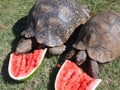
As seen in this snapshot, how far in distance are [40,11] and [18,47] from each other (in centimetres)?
84

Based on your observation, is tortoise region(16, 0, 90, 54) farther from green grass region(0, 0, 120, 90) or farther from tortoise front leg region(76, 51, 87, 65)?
tortoise front leg region(76, 51, 87, 65)

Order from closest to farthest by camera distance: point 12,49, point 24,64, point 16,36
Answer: point 24,64 → point 12,49 → point 16,36

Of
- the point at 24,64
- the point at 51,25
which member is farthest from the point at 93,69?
the point at 24,64

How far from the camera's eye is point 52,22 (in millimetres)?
6656

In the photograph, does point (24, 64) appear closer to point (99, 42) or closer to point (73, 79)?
point (73, 79)

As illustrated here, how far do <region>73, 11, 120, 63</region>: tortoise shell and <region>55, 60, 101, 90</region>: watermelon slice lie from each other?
373mm

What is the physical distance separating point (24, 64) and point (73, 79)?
1.05 meters

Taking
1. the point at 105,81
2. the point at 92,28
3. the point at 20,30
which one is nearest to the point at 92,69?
the point at 105,81

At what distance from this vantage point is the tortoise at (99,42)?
6.22 meters

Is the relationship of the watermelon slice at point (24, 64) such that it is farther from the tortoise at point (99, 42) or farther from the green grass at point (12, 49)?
the tortoise at point (99, 42)

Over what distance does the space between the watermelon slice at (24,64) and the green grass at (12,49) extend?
0.53 feet

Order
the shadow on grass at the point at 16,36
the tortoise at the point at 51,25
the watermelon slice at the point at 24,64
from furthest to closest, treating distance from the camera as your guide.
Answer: the tortoise at the point at 51,25 < the shadow on grass at the point at 16,36 < the watermelon slice at the point at 24,64

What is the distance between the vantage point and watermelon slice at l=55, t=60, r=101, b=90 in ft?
19.9

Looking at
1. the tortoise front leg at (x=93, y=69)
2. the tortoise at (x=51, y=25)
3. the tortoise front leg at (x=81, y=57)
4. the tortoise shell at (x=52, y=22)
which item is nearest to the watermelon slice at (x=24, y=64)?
the tortoise at (x=51, y=25)
